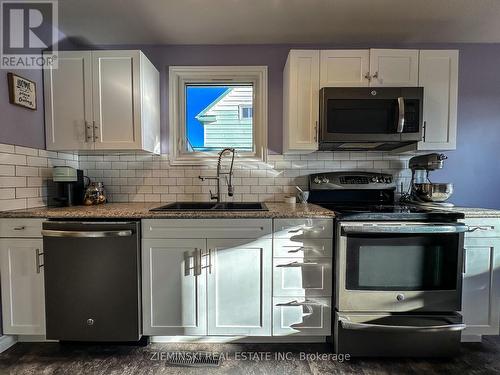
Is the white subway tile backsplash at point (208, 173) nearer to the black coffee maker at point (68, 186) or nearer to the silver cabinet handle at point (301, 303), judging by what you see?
the black coffee maker at point (68, 186)

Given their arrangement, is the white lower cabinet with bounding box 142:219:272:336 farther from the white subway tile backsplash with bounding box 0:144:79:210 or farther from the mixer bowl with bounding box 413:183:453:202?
the mixer bowl with bounding box 413:183:453:202

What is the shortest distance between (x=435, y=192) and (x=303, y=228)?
112cm

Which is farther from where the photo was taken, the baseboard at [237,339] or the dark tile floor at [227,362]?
the baseboard at [237,339]

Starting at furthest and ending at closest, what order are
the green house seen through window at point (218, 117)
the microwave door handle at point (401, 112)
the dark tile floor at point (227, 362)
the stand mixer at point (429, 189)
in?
the green house seen through window at point (218, 117)
the stand mixer at point (429, 189)
the microwave door handle at point (401, 112)
the dark tile floor at point (227, 362)

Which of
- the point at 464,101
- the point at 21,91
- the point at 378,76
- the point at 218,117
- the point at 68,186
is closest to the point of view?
the point at 21,91

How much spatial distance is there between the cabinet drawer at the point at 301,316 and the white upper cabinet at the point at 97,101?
1571mm

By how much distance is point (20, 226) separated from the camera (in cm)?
166

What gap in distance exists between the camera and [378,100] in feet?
6.01

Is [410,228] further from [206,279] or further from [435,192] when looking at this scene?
[206,279]

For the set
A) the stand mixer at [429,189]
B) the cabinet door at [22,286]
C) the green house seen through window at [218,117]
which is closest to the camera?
the cabinet door at [22,286]

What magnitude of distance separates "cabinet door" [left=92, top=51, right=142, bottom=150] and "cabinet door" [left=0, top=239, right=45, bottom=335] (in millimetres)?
850

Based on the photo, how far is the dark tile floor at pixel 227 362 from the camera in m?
1.56

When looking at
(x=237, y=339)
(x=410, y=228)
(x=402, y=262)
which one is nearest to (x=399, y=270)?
(x=402, y=262)

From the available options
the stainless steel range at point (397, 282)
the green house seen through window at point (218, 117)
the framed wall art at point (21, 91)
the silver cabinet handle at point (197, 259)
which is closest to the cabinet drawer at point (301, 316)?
the stainless steel range at point (397, 282)
